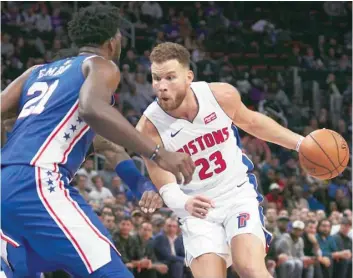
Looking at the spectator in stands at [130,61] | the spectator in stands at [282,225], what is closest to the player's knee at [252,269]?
the spectator in stands at [282,225]

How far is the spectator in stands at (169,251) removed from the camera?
35.2 ft

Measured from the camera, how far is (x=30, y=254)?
4.40m

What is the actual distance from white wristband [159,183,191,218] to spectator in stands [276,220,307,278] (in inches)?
243

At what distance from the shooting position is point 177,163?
409 cm

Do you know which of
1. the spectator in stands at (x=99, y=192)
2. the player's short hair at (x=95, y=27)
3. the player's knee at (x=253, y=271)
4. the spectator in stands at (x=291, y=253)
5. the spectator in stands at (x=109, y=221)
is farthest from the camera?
the spectator in stands at (x=99, y=192)

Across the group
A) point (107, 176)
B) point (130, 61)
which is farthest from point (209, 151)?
point (130, 61)

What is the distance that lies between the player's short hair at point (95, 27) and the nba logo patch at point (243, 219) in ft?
6.00

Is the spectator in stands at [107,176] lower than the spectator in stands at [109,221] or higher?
lower

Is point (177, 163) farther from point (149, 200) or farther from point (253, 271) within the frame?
point (253, 271)

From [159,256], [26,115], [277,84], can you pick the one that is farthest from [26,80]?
[277,84]

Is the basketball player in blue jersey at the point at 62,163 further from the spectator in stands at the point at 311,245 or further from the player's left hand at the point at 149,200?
the spectator in stands at the point at 311,245

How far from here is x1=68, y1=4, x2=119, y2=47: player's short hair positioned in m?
4.64

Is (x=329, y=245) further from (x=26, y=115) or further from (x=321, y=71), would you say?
(x=26, y=115)

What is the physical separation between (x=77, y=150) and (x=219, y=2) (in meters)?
15.8
